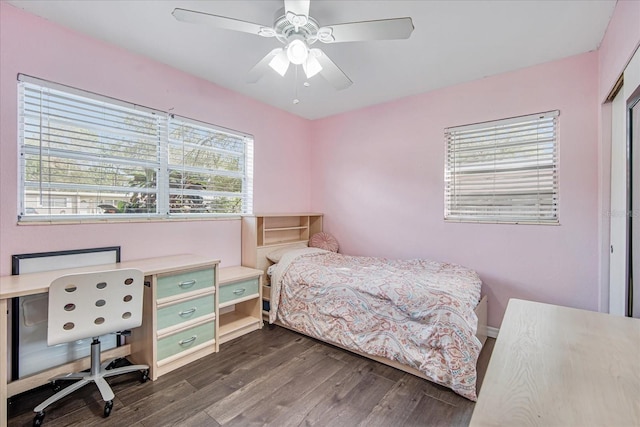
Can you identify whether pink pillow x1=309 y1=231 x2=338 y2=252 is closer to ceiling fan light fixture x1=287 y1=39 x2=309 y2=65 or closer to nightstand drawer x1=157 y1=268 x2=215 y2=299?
nightstand drawer x1=157 y1=268 x2=215 y2=299

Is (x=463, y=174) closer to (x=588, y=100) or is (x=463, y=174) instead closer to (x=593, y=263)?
(x=588, y=100)

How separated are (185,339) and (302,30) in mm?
2401

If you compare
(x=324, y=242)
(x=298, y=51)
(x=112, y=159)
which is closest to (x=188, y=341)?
(x=112, y=159)

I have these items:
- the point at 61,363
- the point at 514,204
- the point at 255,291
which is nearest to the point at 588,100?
the point at 514,204

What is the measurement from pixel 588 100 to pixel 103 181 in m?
4.02

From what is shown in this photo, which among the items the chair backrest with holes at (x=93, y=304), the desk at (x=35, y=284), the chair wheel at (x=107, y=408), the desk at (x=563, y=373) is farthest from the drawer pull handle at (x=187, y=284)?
the desk at (x=563, y=373)

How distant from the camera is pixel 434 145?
3.13m

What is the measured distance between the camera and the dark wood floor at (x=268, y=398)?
1.70 m

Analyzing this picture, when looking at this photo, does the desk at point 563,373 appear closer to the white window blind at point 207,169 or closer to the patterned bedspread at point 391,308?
the patterned bedspread at point 391,308

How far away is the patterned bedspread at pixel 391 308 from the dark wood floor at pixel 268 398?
0.17 metres

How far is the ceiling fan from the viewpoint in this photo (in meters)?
1.55

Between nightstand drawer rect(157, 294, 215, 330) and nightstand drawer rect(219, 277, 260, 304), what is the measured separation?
20 centimetres

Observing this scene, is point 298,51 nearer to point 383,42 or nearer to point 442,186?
point 383,42

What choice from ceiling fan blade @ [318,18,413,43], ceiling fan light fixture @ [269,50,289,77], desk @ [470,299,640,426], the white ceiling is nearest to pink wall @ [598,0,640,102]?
the white ceiling
